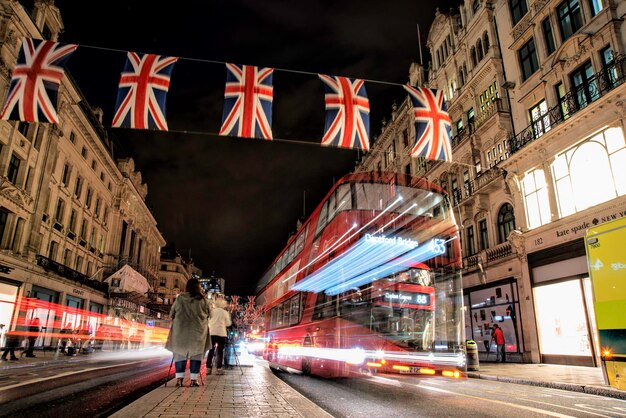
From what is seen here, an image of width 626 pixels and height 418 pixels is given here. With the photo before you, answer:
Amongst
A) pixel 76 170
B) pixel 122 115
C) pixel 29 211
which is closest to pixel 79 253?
pixel 76 170

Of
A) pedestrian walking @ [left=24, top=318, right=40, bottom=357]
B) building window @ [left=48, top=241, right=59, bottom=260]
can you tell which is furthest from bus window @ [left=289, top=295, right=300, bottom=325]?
building window @ [left=48, top=241, right=59, bottom=260]

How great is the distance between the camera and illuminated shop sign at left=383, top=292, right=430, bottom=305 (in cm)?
1022

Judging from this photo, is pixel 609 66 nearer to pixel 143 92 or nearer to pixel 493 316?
pixel 493 316

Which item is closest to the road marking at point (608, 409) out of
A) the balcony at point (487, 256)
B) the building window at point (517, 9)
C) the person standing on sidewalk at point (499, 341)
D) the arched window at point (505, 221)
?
the person standing on sidewalk at point (499, 341)

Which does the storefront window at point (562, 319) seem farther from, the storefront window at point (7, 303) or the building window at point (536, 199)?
the storefront window at point (7, 303)

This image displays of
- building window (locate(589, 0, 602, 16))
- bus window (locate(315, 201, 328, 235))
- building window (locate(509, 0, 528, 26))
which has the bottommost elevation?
bus window (locate(315, 201, 328, 235))

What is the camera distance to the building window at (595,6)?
17141mm

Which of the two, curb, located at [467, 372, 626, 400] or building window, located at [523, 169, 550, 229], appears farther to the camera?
building window, located at [523, 169, 550, 229]

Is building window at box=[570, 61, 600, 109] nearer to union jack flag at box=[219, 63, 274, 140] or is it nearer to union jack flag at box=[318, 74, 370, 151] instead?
union jack flag at box=[318, 74, 370, 151]

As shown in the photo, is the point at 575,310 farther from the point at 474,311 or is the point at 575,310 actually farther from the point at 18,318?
the point at 18,318

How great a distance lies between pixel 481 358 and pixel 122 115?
21076 millimetres

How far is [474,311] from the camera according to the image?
24.2 meters

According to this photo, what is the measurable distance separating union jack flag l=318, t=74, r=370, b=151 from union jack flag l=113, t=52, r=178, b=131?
424 cm

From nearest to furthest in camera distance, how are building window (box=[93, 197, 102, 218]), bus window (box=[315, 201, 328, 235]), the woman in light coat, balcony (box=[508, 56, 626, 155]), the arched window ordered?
1. the woman in light coat
2. bus window (box=[315, 201, 328, 235])
3. balcony (box=[508, 56, 626, 155])
4. the arched window
5. building window (box=[93, 197, 102, 218])
